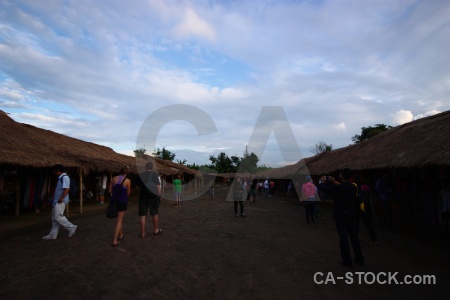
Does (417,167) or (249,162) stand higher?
(249,162)

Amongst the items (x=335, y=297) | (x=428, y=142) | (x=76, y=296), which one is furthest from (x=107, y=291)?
(x=428, y=142)

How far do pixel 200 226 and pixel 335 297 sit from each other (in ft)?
17.5

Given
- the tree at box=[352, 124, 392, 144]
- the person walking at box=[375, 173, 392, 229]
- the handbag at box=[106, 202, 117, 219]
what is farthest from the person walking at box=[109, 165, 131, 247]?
the tree at box=[352, 124, 392, 144]

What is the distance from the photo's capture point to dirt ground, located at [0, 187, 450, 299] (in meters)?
3.55

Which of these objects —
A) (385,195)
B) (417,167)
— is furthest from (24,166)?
(417,167)

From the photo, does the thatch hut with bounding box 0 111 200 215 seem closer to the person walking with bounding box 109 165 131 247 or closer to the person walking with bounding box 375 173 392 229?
the person walking with bounding box 109 165 131 247

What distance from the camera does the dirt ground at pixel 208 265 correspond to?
11.6ft

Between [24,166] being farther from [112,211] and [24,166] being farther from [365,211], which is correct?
[365,211]

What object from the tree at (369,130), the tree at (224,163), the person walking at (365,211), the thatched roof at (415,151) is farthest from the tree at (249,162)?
the person walking at (365,211)

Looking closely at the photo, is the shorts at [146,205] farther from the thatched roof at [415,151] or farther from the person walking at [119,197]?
the thatched roof at [415,151]

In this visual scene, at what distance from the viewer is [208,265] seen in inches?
181

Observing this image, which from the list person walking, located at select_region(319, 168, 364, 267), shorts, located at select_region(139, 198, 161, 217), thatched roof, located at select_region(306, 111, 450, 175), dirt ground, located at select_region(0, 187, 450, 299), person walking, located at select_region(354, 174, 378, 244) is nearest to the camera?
dirt ground, located at select_region(0, 187, 450, 299)

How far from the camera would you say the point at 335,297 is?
3.45 metres

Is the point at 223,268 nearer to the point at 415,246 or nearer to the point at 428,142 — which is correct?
the point at 415,246
